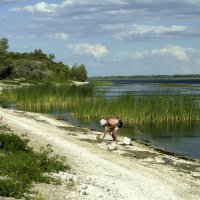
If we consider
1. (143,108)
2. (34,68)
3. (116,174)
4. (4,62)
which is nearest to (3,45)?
(4,62)

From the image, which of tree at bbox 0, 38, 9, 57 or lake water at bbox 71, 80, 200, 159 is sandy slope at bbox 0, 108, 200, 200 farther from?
tree at bbox 0, 38, 9, 57

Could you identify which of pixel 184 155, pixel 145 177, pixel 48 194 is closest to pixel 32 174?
pixel 48 194

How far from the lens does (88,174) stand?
13.1 metres

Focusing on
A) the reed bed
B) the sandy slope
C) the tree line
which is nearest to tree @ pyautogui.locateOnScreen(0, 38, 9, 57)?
the tree line

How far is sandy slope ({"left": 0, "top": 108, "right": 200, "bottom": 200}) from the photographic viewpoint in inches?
441

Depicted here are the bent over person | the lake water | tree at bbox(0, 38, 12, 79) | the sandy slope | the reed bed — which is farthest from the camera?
tree at bbox(0, 38, 12, 79)

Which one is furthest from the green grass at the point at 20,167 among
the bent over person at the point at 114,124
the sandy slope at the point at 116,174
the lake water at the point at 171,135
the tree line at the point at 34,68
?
the tree line at the point at 34,68

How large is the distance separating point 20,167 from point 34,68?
94568mm

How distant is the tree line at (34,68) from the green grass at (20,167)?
2839 inches

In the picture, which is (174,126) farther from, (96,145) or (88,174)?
(88,174)

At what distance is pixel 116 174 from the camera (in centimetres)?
1356

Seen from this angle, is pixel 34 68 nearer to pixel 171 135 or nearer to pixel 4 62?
pixel 4 62

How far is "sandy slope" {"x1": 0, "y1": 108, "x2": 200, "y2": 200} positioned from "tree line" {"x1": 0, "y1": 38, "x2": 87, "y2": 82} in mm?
68596

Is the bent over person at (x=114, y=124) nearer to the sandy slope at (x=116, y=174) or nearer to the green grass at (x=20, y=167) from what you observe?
the sandy slope at (x=116, y=174)
